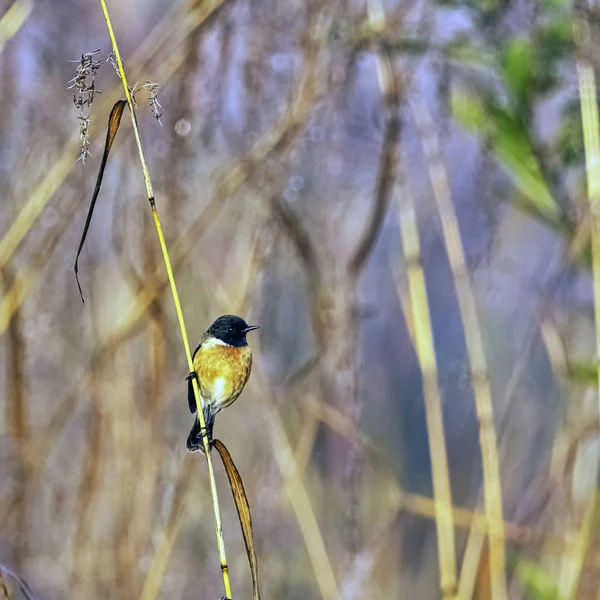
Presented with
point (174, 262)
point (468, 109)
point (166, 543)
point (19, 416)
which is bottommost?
point (166, 543)

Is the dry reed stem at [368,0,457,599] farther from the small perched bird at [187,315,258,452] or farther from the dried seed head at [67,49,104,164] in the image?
the dried seed head at [67,49,104,164]

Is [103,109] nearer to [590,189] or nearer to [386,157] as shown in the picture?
[386,157]

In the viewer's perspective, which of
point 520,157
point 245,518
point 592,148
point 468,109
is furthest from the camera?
point 468,109

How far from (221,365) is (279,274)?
0.85m

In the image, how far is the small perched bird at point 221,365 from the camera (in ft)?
4.42

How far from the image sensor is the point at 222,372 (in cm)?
136


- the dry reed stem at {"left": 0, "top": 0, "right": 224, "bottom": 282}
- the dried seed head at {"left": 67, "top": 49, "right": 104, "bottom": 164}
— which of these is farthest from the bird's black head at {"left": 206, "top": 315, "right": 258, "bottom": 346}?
the dried seed head at {"left": 67, "top": 49, "right": 104, "bottom": 164}

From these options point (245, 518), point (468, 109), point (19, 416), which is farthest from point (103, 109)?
point (245, 518)

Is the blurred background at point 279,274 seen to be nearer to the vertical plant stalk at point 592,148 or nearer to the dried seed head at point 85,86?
the vertical plant stalk at point 592,148

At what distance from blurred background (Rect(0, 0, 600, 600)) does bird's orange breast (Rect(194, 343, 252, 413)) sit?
0.64ft

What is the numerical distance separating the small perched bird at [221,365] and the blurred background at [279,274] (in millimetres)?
149

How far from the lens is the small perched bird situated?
53.1 inches

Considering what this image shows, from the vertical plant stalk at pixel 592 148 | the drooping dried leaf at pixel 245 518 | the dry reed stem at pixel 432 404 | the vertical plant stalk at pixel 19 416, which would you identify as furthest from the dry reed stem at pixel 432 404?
the vertical plant stalk at pixel 19 416

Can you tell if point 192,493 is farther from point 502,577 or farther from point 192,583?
point 502,577
